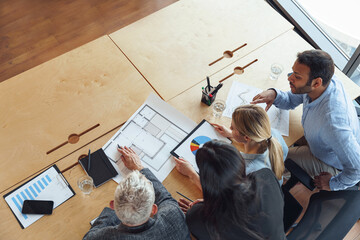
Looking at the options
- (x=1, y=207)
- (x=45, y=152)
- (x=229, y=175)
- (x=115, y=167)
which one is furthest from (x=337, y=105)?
(x=1, y=207)

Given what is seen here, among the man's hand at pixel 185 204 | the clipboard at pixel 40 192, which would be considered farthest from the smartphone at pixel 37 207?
the man's hand at pixel 185 204

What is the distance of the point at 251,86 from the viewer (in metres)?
2.16

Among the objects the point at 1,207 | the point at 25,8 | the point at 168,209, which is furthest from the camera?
the point at 25,8

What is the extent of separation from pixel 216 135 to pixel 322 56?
0.77 meters

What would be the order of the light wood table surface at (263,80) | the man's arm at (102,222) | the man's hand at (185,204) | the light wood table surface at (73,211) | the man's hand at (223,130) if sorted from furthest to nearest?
the light wood table surface at (263,80) → the man's hand at (223,130) → the man's hand at (185,204) → the light wood table surface at (73,211) → the man's arm at (102,222)

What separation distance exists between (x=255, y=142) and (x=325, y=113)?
485 mm

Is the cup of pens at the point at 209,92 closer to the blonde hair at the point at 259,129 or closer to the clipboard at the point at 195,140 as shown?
the clipboard at the point at 195,140

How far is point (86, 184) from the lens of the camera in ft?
5.70

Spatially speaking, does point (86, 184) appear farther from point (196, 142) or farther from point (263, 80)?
point (263, 80)

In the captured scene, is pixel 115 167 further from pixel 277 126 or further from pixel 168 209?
pixel 277 126

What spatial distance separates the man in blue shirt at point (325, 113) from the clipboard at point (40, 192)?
128 centimetres

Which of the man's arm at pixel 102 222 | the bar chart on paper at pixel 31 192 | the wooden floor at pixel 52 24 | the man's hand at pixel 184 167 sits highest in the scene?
the wooden floor at pixel 52 24

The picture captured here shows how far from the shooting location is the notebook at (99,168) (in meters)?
1.75

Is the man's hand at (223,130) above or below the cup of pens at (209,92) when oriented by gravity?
below
